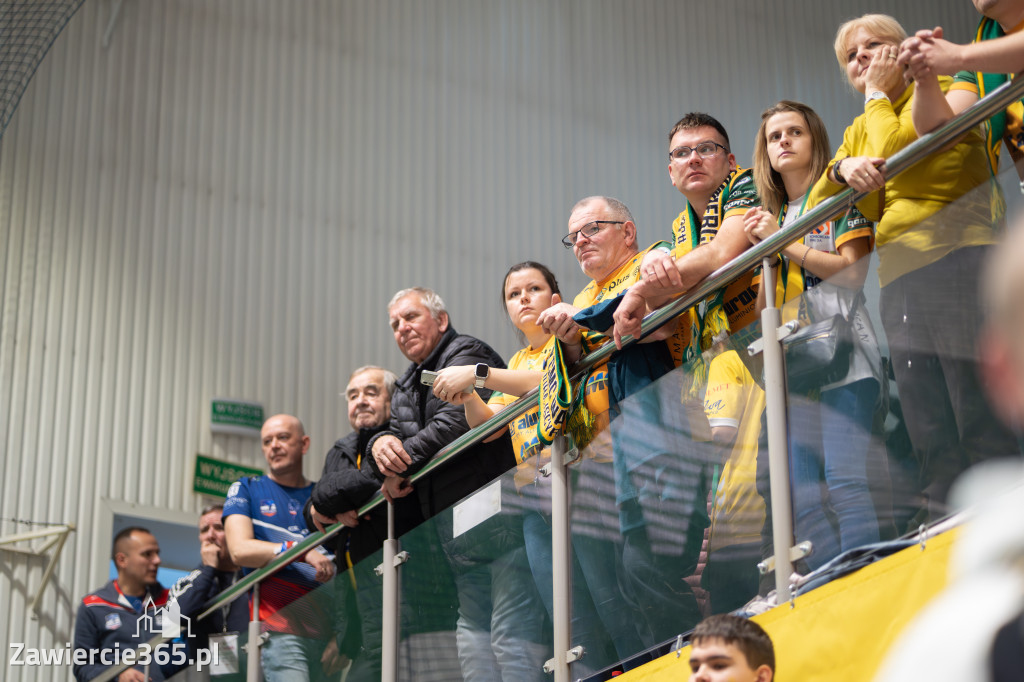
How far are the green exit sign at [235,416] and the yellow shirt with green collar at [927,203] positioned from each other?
7261mm

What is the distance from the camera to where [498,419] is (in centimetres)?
474

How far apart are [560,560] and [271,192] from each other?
723cm

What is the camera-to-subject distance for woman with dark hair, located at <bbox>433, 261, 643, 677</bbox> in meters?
4.13

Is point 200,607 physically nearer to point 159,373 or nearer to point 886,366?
point 159,373

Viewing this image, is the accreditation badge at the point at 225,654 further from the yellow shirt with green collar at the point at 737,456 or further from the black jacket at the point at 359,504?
the yellow shirt with green collar at the point at 737,456

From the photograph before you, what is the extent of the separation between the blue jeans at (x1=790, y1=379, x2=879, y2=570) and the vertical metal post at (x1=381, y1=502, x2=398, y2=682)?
215cm

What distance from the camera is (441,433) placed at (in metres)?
5.13

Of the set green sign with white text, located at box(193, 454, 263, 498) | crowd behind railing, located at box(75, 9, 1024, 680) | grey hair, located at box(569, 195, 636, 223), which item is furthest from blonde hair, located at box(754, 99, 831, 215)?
green sign with white text, located at box(193, 454, 263, 498)

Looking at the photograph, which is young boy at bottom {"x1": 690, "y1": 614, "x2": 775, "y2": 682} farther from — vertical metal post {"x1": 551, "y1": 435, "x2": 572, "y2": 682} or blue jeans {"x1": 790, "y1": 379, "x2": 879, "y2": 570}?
vertical metal post {"x1": 551, "y1": 435, "x2": 572, "y2": 682}

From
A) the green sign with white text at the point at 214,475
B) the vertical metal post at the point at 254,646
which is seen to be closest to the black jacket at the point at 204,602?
the vertical metal post at the point at 254,646

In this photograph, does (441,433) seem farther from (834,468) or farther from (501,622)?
(834,468)

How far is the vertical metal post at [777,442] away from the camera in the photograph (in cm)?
350

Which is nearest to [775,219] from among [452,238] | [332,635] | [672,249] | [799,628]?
[672,249]

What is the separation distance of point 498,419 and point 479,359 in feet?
2.41
